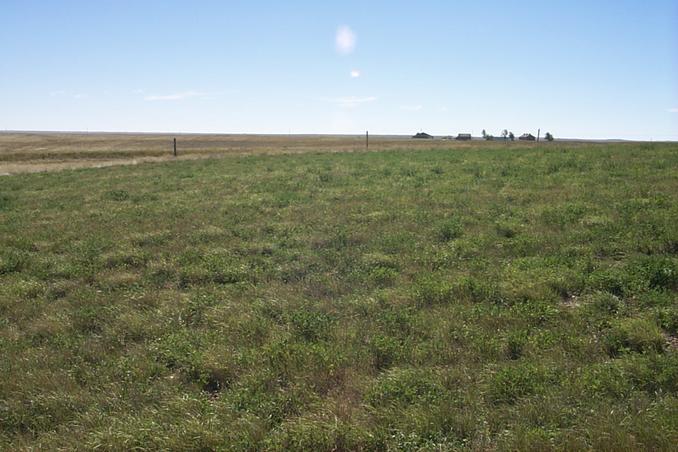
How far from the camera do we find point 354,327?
6234mm

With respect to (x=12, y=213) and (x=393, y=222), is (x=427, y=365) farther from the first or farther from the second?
(x=12, y=213)

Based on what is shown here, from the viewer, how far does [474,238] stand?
32.3 feet

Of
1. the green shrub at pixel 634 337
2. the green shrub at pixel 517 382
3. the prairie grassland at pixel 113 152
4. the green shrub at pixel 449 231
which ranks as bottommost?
A: the green shrub at pixel 517 382

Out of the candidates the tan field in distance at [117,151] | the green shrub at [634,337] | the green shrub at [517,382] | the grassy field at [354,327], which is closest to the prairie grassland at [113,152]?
the tan field in distance at [117,151]

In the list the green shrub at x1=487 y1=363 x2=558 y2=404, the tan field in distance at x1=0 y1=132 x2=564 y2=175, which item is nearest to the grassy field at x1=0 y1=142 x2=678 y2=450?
the green shrub at x1=487 y1=363 x2=558 y2=404

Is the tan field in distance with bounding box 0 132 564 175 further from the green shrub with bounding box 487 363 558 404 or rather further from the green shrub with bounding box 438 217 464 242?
the green shrub with bounding box 487 363 558 404

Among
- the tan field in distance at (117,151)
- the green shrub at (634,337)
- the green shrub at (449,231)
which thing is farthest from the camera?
the tan field in distance at (117,151)


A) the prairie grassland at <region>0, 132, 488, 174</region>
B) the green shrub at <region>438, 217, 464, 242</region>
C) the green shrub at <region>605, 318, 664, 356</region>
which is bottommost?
the green shrub at <region>605, 318, 664, 356</region>

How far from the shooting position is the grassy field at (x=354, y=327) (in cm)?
437

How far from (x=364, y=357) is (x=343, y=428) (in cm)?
124

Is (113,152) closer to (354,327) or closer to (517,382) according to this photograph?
(354,327)

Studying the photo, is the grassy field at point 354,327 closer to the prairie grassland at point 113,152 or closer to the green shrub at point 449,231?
the green shrub at point 449,231

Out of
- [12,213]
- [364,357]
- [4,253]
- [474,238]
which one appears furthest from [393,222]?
[12,213]

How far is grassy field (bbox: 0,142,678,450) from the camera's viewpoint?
437cm
